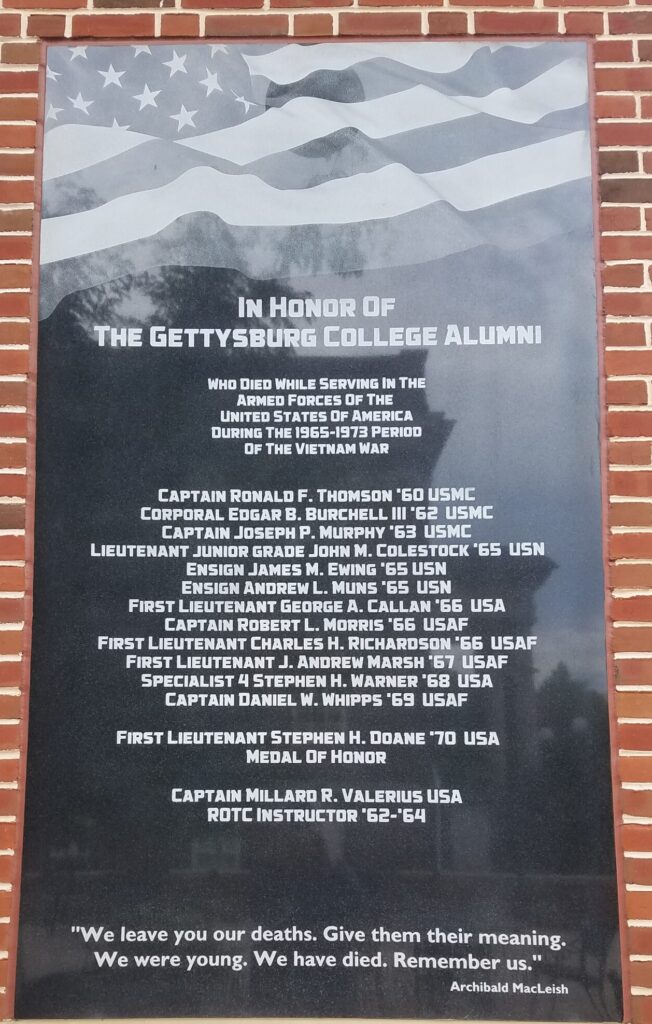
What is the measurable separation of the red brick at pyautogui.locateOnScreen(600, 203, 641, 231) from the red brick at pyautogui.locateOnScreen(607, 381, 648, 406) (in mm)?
543

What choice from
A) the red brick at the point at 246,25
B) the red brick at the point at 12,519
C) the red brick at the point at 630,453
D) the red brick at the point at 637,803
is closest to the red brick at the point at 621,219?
the red brick at the point at 630,453

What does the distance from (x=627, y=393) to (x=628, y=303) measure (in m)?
0.31

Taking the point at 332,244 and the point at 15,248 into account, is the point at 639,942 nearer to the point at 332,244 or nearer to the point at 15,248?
the point at 332,244

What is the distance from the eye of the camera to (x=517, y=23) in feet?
9.47

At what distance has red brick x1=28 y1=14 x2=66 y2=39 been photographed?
290 cm

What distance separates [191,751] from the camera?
262 centimetres

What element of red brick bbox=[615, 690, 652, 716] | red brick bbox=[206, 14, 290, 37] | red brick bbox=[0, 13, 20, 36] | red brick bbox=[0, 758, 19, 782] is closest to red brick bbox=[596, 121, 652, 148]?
red brick bbox=[206, 14, 290, 37]

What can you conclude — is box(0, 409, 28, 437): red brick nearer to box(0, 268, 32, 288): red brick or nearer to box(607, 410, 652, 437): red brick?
box(0, 268, 32, 288): red brick

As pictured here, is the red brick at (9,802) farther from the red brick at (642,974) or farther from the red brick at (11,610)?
the red brick at (642,974)

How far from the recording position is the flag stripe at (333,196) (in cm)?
284

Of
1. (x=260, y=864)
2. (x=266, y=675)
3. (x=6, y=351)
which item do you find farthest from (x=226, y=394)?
(x=260, y=864)

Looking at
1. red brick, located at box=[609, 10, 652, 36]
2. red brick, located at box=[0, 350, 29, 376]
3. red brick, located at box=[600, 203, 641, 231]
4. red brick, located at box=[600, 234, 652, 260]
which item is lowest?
red brick, located at box=[0, 350, 29, 376]

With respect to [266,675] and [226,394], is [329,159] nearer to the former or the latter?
[226,394]

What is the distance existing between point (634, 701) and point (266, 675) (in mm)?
1181
